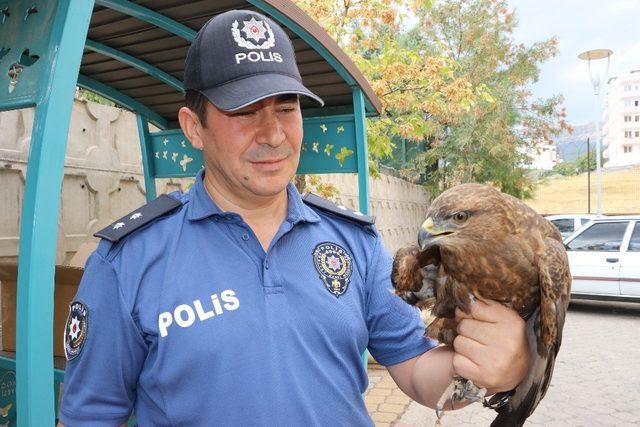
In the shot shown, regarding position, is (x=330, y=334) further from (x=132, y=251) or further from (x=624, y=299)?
(x=624, y=299)

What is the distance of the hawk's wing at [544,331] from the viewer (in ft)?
6.41

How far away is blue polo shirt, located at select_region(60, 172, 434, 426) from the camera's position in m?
1.68

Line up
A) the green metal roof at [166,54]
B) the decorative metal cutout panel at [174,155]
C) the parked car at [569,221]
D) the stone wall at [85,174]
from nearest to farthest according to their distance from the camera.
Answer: the green metal roof at [166,54]
the stone wall at [85,174]
the decorative metal cutout panel at [174,155]
the parked car at [569,221]

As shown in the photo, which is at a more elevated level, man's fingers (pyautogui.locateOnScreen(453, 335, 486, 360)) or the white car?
man's fingers (pyautogui.locateOnScreen(453, 335, 486, 360))

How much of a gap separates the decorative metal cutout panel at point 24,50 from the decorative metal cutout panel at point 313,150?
2774mm

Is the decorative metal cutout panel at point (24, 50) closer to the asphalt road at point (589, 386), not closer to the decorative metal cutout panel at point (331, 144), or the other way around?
the decorative metal cutout panel at point (331, 144)

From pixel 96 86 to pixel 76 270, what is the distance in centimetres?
220

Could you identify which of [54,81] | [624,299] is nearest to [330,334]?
[54,81]

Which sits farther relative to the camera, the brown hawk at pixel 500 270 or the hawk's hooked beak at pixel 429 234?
the hawk's hooked beak at pixel 429 234

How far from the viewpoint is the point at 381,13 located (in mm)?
7539

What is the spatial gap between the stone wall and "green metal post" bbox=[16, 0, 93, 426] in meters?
2.55

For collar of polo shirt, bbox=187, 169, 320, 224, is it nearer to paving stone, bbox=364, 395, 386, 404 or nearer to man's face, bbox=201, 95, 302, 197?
man's face, bbox=201, 95, 302, 197

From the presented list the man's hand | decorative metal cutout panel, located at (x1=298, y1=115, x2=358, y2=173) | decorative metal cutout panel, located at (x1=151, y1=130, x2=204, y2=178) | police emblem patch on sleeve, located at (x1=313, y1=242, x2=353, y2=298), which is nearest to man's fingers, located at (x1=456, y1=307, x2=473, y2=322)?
the man's hand

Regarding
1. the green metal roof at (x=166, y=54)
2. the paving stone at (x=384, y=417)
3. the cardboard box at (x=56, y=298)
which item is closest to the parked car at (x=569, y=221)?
the paving stone at (x=384, y=417)
